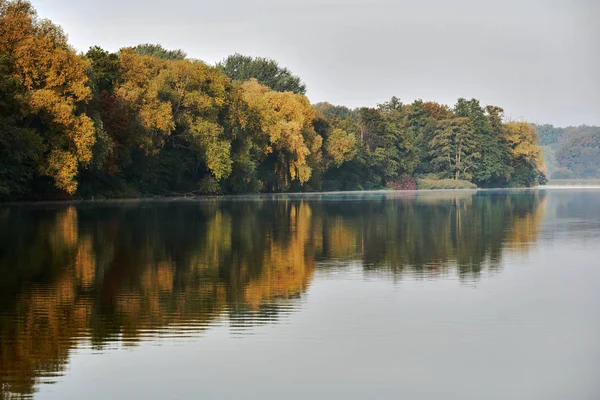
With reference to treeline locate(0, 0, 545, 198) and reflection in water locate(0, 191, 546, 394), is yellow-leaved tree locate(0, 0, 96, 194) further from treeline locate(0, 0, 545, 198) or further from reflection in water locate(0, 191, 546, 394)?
reflection in water locate(0, 191, 546, 394)

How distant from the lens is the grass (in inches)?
4887

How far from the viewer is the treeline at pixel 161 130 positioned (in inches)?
1983

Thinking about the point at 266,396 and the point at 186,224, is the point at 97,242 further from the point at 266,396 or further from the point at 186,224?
the point at 266,396

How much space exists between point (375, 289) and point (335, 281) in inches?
58.2

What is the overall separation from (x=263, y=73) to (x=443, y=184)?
29602 mm

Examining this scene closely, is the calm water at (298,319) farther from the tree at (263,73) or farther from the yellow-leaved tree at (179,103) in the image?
the tree at (263,73)

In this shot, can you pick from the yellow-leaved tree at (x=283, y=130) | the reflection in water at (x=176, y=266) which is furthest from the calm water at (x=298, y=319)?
the yellow-leaved tree at (x=283, y=130)

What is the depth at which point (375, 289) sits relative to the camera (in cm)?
1645

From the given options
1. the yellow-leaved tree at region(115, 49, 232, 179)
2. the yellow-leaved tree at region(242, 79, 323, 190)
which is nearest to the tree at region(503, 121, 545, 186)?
the yellow-leaved tree at region(242, 79, 323, 190)

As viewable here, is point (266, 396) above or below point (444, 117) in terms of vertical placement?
below

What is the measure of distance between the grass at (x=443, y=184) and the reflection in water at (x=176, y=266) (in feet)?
276

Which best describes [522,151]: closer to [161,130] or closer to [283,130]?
[283,130]

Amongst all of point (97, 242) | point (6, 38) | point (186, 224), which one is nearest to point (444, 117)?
point (6, 38)

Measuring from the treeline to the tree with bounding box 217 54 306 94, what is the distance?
154mm
